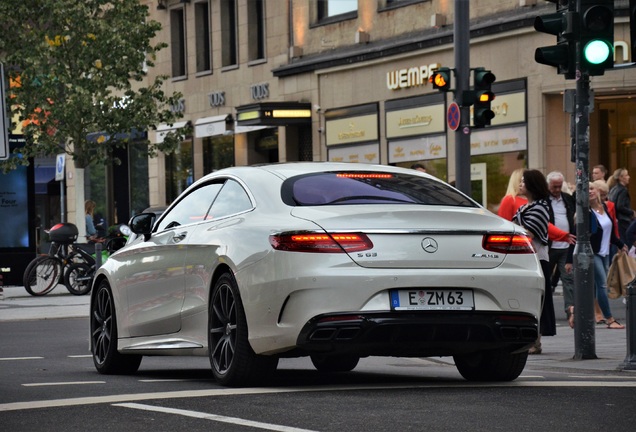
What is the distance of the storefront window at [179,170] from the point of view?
150 feet

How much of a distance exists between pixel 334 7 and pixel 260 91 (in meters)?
4.22

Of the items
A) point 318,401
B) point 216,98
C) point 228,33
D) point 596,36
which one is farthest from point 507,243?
point 228,33

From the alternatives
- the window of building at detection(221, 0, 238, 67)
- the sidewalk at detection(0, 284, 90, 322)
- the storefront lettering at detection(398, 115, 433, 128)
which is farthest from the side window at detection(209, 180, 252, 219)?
the window of building at detection(221, 0, 238, 67)

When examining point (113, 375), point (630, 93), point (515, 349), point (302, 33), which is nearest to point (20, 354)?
point (113, 375)

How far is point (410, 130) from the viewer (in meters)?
35.2

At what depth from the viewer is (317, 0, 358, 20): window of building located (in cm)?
3719

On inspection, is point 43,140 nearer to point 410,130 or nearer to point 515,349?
point 410,130

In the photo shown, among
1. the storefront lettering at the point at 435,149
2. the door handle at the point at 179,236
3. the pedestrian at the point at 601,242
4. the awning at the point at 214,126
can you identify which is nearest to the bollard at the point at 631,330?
the door handle at the point at 179,236

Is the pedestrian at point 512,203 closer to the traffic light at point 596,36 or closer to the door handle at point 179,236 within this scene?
the traffic light at point 596,36

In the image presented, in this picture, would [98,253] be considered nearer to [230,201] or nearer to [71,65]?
[71,65]

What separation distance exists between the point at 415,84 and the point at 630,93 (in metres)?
6.21

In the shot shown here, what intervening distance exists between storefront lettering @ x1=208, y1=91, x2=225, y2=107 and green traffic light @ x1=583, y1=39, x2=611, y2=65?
30.5 m

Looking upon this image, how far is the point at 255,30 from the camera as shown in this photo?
42031 millimetres

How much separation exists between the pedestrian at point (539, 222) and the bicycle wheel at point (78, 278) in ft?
47.0
